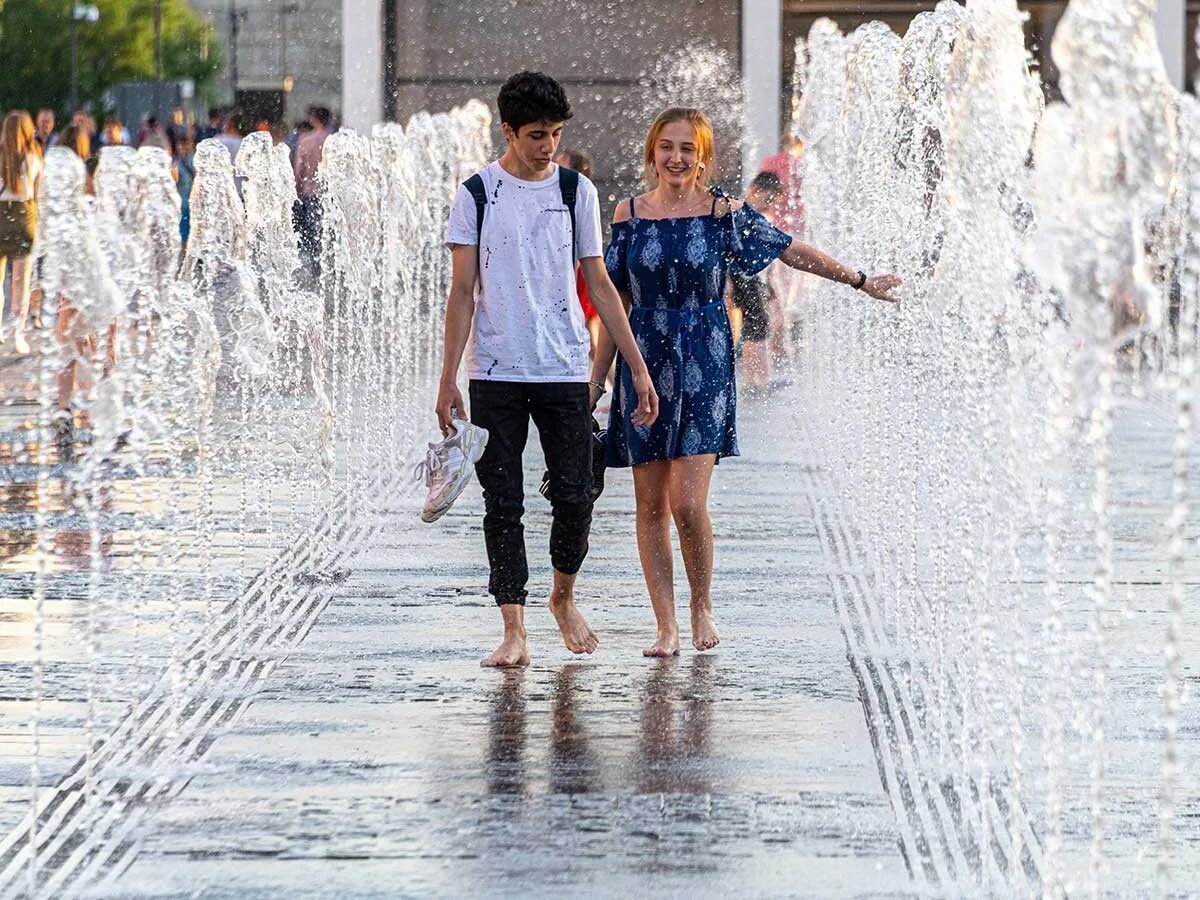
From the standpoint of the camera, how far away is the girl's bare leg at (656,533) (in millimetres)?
6953

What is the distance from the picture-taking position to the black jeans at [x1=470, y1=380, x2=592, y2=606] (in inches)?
260

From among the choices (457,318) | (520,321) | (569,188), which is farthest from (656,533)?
(569,188)

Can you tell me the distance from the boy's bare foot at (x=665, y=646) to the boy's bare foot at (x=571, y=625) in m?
0.17

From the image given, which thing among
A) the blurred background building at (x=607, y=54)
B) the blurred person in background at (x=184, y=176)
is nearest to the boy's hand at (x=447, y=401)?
the blurred person in background at (x=184, y=176)

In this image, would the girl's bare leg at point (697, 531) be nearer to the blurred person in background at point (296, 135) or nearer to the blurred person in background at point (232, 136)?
the blurred person in background at point (232, 136)

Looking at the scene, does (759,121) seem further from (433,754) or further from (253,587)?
(433,754)

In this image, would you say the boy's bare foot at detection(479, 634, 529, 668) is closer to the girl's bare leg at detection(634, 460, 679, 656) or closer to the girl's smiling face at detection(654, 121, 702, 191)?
the girl's bare leg at detection(634, 460, 679, 656)

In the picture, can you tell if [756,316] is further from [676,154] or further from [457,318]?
[457,318]

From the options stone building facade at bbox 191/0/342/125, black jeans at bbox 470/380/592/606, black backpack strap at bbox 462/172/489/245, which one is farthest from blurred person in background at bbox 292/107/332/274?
black backpack strap at bbox 462/172/489/245

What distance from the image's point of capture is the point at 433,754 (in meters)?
5.61

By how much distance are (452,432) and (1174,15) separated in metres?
25.3

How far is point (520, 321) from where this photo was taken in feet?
21.4

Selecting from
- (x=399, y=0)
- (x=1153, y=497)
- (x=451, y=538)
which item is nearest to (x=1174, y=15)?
(x=399, y=0)

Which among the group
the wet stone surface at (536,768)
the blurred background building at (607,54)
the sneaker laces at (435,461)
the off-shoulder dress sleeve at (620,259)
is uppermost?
the blurred background building at (607,54)
